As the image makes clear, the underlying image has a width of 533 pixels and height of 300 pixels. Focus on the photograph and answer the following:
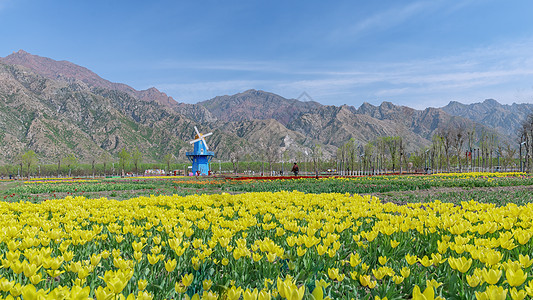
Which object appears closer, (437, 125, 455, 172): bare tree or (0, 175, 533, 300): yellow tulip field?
(0, 175, 533, 300): yellow tulip field

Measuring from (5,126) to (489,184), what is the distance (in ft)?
521

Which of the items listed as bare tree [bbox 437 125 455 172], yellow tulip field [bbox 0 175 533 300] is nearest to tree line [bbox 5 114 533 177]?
bare tree [bbox 437 125 455 172]

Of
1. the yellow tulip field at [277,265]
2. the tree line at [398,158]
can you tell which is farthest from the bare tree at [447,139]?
the yellow tulip field at [277,265]

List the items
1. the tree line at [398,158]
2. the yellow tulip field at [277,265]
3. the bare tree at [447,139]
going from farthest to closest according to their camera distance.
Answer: the tree line at [398,158] < the bare tree at [447,139] < the yellow tulip field at [277,265]

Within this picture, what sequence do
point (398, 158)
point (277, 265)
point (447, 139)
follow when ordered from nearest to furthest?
point (277, 265) < point (447, 139) < point (398, 158)

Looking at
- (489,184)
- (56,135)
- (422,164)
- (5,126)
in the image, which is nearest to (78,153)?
(56,135)

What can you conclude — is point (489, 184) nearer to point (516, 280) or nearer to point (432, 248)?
point (432, 248)

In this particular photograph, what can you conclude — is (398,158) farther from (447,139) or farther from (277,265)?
(277,265)

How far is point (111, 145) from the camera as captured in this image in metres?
160

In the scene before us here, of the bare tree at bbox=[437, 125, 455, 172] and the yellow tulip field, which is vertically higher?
the bare tree at bbox=[437, 125, 455, 172]

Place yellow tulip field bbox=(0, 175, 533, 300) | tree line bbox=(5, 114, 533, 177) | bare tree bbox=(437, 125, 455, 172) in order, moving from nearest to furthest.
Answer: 1. yellow tulip field bbox=(0, 175, 533, 300)
2. bare tree bbox=(437, 125, 455, 172)
3. tree line bbox=(5, 114, 533, 177)

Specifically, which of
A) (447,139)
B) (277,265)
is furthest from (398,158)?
(277,265)

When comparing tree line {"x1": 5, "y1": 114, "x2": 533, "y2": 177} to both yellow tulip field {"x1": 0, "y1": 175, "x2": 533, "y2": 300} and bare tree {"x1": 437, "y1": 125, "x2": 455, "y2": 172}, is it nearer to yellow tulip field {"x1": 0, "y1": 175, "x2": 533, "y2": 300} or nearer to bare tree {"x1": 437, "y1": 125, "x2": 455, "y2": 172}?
bare tree {"x1": 437, "y1": 125, "x2": 455, "y2": 172}

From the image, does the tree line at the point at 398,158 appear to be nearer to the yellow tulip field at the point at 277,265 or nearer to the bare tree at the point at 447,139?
the bare tree at the point at 447,139
